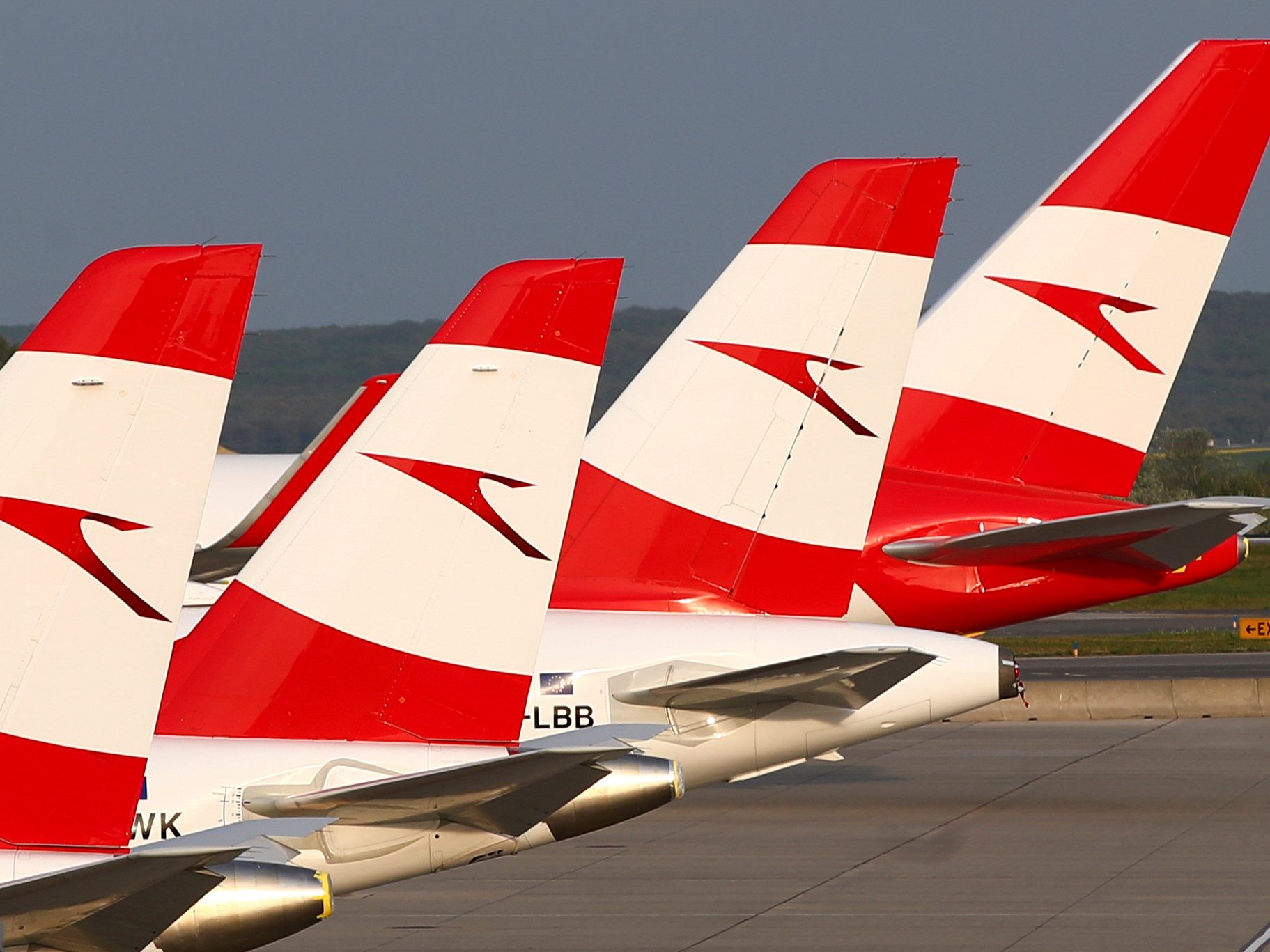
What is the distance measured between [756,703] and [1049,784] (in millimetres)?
9769

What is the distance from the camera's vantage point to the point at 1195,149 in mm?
21859

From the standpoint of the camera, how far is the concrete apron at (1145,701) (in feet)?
98.1

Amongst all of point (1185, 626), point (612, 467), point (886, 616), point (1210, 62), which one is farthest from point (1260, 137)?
point (1185, 626)

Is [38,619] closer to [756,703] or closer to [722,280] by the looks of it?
[756,703]

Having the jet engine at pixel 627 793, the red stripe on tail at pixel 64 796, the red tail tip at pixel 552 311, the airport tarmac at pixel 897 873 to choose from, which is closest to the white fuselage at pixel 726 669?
the airport tarmac at pixel 897 873

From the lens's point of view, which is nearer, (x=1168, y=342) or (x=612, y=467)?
(x=612, y=467)

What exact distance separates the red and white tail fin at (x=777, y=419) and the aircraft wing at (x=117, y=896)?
30.0 ft

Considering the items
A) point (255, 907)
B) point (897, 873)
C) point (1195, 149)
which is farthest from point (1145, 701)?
point (255, 907)

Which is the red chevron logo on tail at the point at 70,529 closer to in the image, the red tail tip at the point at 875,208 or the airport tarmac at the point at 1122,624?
the red tail tip at the point at 875,208

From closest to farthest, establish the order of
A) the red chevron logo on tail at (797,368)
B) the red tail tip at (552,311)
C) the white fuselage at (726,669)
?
the red tail tip at (552,311), the white fuselage at (726,669), the red chevron logo on tail at (797,368)

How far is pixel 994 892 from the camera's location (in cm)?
1683

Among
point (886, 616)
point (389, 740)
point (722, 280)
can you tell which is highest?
point (722, 280)

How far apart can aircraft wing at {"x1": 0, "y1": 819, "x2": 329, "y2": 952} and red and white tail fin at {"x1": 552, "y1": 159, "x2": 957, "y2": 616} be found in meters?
9.14

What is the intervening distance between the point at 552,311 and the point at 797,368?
5.55 m
